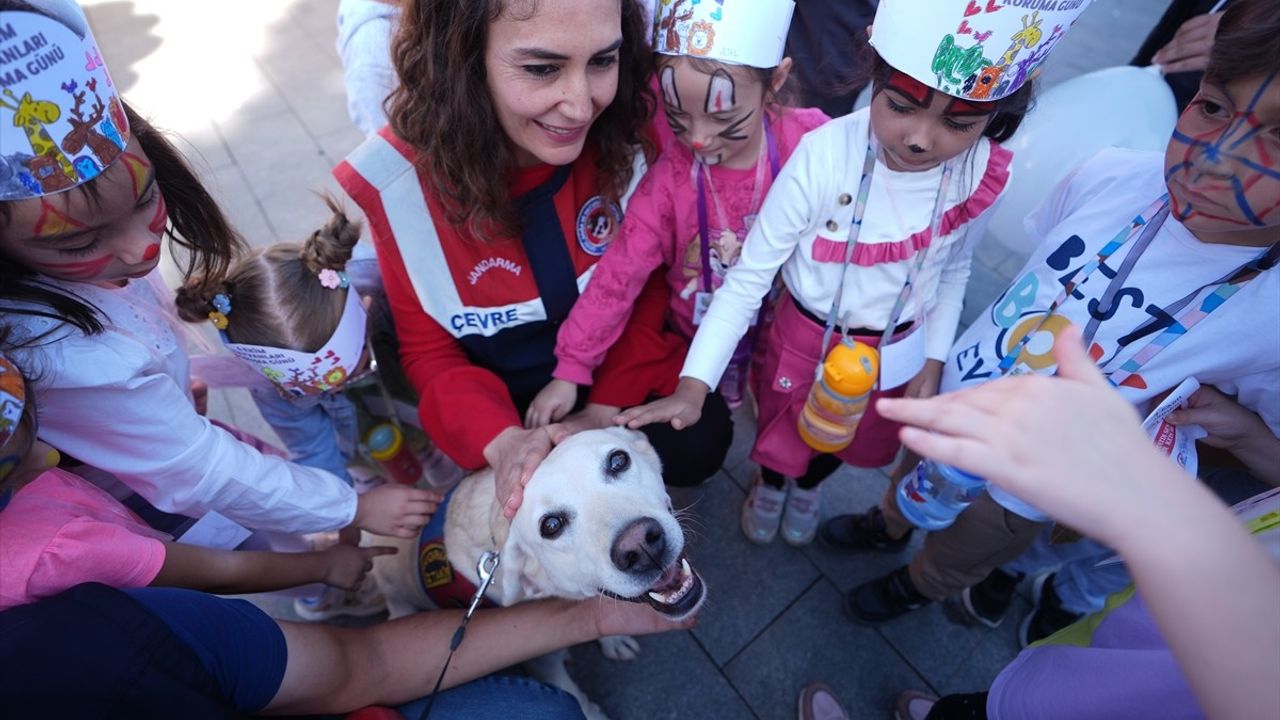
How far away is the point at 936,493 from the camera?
184 centimetres

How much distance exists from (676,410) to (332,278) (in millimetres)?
1250

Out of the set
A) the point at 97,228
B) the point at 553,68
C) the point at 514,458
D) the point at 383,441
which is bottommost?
the point at 383,441

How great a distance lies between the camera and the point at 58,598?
1.12 metres

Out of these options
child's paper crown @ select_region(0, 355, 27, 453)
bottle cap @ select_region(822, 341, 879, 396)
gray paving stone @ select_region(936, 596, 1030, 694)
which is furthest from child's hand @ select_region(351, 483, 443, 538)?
gray paving stone @ select_region(936, 596, 1030, 694)

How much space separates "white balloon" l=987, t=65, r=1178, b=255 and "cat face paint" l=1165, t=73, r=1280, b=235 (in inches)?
38.5

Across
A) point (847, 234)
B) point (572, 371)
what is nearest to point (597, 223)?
point (572, 371)

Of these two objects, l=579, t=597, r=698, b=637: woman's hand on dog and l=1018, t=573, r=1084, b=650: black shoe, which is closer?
l=579, t=597, r=698, b=637: woman's hand on dog

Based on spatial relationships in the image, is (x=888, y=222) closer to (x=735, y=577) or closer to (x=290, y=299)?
(x=735, y=577)

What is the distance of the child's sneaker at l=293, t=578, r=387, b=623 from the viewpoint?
2.45 meters

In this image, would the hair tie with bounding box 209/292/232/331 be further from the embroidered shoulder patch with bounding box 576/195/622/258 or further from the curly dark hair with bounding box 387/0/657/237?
the embroidered shoulder patch with bounding box 576/195/622/258

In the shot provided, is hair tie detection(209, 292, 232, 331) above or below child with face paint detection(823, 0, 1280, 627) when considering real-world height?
below

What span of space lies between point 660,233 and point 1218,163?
1.36 m

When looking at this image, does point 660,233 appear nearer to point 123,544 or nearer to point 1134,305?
point 1134,305

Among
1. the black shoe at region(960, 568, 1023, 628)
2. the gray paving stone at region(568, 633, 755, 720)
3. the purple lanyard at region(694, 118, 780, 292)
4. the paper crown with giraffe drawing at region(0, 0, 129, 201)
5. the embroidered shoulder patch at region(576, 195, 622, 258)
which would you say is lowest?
the gray paving stone at region(568, 633, 755, 720)
